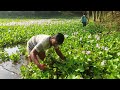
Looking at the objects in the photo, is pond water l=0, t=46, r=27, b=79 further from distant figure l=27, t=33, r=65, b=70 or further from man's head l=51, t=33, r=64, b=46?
man's head l=51, t=33, r=64, b=46

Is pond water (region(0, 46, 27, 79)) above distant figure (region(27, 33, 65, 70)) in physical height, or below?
below

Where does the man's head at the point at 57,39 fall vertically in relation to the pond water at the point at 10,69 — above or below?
above

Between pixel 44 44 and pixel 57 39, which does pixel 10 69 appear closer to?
pixel 44 44

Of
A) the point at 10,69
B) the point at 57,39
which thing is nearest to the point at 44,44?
the point at 57,39

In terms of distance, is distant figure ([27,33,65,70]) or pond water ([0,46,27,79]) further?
pond water ([0,46,27,79])

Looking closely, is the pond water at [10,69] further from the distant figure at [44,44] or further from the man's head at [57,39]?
the man's head at [57,39]

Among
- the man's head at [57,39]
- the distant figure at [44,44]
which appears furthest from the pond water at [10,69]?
the man's head at [57,39]

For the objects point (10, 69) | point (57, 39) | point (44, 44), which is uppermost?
point (57, 39)

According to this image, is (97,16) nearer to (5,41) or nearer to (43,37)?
(5,41)

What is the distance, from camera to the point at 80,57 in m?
6.12

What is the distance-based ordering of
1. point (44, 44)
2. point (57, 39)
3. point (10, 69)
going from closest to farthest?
point (57, 39) → point (44, 44) → point (10, 69)

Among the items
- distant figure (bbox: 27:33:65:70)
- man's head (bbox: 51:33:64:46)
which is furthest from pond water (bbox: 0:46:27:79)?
man's head (bbox: 51:33:64:46)

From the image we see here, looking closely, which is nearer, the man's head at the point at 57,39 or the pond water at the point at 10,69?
the man's head at the point at 57,39
